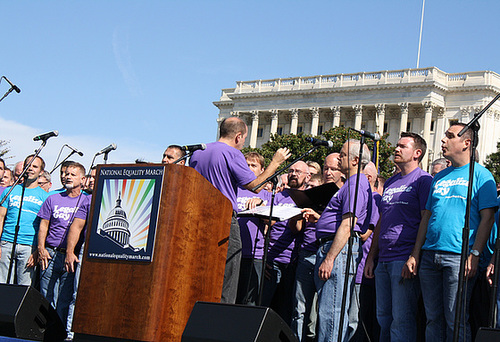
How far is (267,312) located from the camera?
410 cm

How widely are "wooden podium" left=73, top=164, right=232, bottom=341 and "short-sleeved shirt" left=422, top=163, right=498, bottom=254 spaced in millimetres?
2116

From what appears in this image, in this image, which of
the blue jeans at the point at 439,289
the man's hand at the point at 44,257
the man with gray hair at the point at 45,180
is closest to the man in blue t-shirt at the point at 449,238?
the blue jeans at the point at 439,289

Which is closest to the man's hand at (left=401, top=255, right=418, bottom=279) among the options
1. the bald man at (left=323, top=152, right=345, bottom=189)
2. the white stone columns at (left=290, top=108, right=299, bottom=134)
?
the bald man at (left=323, top=152, right=345, bottom=189)

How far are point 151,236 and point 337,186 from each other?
317 cm

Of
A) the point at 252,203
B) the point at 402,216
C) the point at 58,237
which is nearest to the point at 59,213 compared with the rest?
the point at 58,237

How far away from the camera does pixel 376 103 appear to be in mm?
76312

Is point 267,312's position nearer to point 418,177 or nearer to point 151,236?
point 151,236

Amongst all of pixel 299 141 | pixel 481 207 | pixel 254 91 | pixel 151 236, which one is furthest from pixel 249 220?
pixel 254 91

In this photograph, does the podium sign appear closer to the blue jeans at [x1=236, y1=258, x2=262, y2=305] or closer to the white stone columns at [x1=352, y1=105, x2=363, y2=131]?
the blue jeans at [x1=236, y1=258, x2=262, y2=305]

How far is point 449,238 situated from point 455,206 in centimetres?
29

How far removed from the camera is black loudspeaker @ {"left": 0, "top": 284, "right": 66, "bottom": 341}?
4672 mm

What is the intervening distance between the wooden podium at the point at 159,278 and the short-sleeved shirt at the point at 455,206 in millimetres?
2116

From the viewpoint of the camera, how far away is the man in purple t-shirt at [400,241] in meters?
6.02

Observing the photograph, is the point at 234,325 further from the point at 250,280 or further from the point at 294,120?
the point at 294,120
